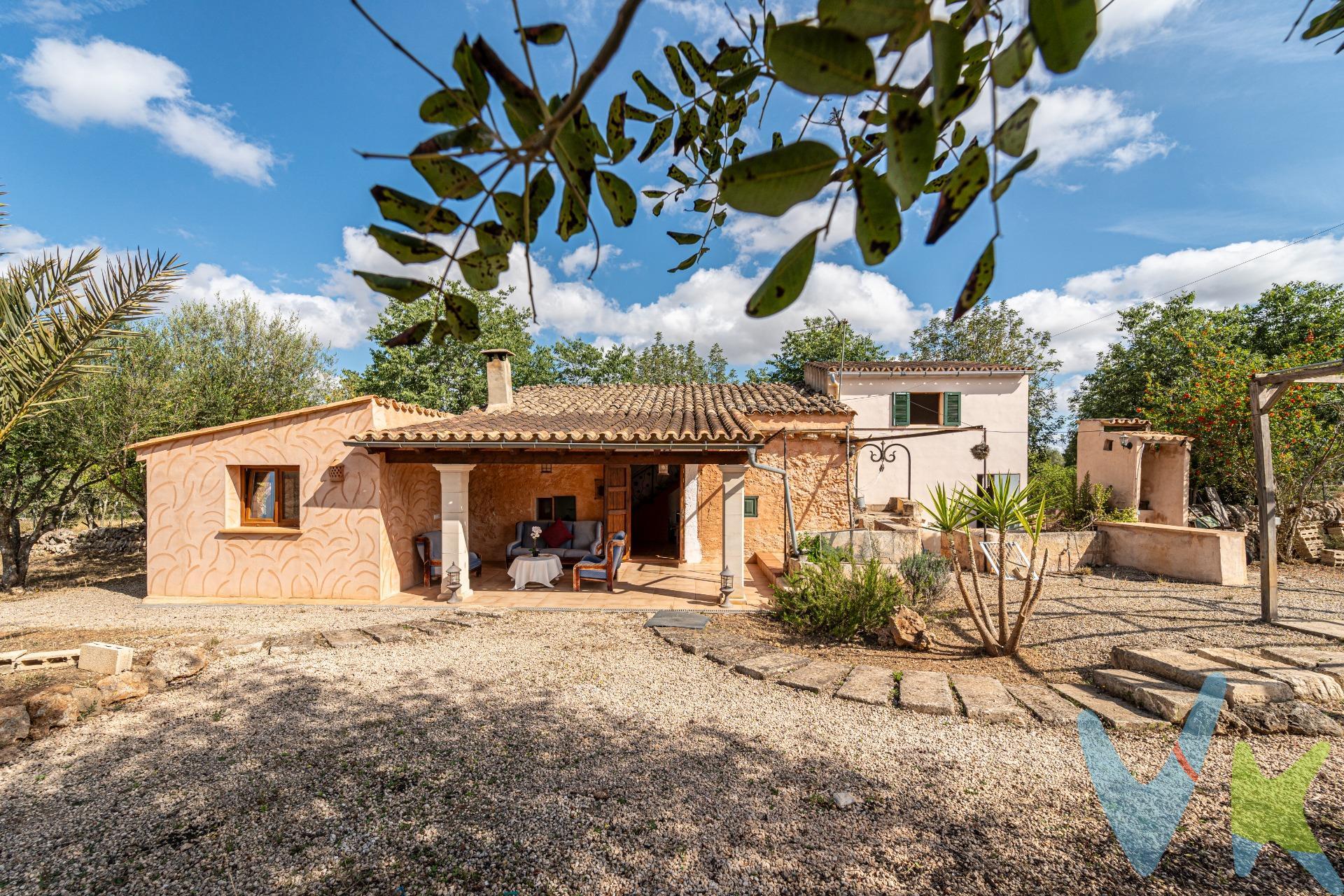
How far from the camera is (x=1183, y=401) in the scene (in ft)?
39.4

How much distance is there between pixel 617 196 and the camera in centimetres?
100

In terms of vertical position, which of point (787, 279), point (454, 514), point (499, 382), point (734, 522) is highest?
point (499, 382)

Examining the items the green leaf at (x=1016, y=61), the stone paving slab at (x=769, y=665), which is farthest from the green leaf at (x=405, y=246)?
the stone paving slab at (x=769, y=665)

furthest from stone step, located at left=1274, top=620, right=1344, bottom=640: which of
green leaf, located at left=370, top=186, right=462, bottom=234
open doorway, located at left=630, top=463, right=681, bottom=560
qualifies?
open doorway, located at left=630, top=463, right=681, bottom=560

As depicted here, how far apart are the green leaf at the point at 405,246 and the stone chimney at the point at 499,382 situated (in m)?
10.3

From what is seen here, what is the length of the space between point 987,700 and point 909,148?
16.8 ft

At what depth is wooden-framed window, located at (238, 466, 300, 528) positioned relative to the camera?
28.2 feet

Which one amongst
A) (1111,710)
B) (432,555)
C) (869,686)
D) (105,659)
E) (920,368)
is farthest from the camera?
(920,368)

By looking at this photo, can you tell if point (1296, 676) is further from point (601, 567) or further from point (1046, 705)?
point (601, 567)

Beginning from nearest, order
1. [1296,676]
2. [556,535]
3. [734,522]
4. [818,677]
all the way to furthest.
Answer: [1296,676]
[818,677]
[734,522]
[556,535]

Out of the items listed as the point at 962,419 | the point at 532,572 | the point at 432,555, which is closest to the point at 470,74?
the point at 532,572

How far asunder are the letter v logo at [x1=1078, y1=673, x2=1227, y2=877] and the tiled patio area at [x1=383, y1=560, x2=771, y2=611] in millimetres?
4271

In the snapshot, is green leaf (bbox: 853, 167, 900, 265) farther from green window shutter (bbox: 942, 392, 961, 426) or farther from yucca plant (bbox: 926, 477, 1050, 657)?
green window shutter (bbox: 942, 392, 961, 426)

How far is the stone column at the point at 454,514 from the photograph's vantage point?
322 inches
